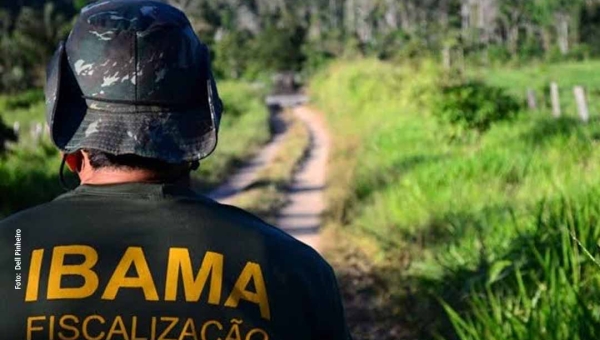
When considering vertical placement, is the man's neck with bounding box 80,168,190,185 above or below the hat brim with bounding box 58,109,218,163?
below

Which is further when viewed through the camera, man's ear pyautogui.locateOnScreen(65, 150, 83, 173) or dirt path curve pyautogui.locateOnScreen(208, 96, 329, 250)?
dirt path curve pyautogui.locateOnScreen(208, 96, 329, 250)

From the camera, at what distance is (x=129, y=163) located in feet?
5.31

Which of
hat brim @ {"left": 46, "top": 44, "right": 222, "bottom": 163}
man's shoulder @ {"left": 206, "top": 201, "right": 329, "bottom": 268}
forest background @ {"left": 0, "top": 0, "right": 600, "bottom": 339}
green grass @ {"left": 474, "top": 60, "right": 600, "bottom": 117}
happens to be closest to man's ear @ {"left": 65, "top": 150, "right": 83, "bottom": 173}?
hat brim @ {"left": 46, "top": 44, "right": 222, "bottom": 163}

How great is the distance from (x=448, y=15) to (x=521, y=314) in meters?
62.2

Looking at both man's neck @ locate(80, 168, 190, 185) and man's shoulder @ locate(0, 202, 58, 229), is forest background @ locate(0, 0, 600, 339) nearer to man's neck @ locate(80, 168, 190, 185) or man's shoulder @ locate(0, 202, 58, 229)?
man's neck @ locate(80, 168, 190, 185)

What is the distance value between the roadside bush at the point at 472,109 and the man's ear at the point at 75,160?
969cm

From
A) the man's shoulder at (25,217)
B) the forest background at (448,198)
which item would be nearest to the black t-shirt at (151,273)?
the man's shoulder at (25,217)

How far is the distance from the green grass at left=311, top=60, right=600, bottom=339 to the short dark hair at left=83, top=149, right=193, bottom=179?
2123 mm

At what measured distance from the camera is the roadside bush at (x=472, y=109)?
11.2 m

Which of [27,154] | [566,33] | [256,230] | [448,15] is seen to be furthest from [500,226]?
[448,15]

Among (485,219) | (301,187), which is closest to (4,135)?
(301,187)

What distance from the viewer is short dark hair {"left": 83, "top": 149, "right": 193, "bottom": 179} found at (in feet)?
5.30

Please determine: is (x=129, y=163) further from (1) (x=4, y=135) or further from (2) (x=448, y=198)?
(1) (x=4, y=135)

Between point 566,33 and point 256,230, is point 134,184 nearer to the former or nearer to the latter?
point 256,230
